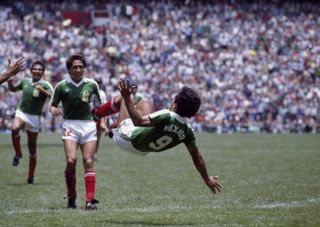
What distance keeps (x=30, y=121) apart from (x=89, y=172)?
4.28m

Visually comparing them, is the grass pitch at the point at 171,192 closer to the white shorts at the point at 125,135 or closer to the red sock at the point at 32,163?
the red sock at the point at 32,163

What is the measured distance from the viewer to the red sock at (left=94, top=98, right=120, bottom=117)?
952 centimetres

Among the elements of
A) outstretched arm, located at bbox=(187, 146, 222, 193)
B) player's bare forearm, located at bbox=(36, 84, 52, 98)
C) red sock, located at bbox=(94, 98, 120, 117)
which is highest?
red sock, located at bbox=(94, 98, 120, 117)

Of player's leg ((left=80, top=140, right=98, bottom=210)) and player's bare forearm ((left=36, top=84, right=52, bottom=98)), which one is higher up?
player's bare forearm ((left=36, top=84, right=52, bottom=98))

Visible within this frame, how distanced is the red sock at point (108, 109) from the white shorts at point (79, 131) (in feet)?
1.81

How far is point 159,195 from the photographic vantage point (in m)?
11.6

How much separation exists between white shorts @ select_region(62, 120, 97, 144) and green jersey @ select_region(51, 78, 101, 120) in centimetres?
7

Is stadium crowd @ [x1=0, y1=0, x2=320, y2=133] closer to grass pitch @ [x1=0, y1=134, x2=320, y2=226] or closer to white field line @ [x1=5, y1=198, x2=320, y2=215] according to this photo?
grass pitch @ [x1=0, y1=134, x2=320, y2=226]

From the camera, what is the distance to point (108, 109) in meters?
9.59

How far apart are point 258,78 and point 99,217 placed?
30.4m

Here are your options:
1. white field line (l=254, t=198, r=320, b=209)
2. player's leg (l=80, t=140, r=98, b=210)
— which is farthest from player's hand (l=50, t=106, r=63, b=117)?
white field line (l=254, t=198, r=320, b=209)

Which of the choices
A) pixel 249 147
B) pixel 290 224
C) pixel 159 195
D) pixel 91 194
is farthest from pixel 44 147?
pixel 290 224

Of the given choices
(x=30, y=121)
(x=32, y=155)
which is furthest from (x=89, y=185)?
(x=30, y=121)

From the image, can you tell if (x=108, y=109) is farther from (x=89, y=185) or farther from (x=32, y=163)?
(x=32, y=163)
